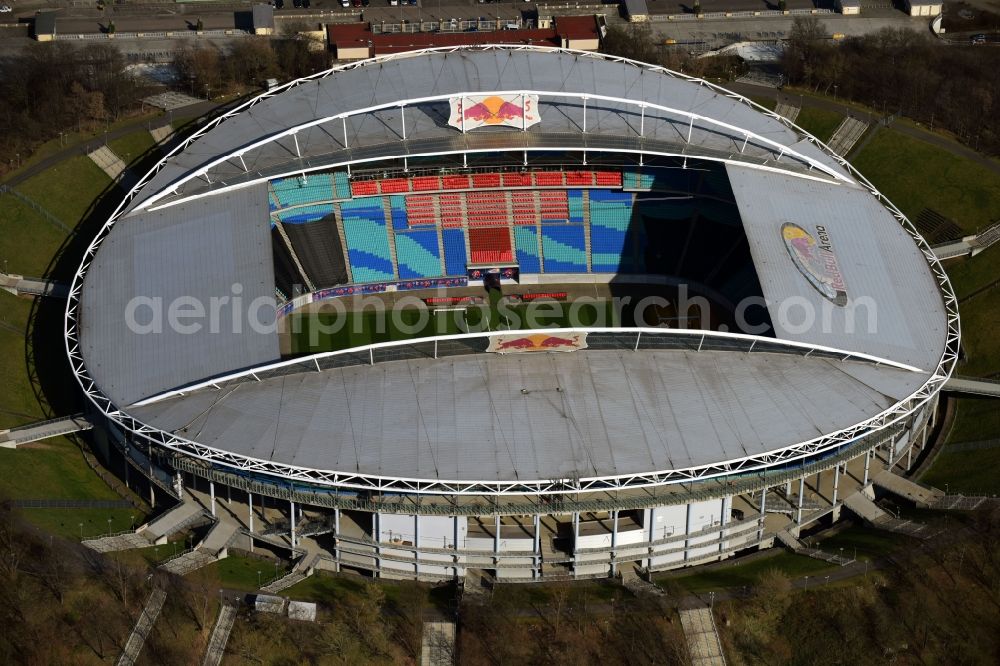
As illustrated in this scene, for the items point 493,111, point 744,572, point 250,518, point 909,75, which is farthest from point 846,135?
point 250,518

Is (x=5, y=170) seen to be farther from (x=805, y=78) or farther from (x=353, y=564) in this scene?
(x=805, y=78)

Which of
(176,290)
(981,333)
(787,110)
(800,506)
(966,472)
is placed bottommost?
(800,506)

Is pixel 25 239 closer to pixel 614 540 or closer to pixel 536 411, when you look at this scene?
pixel 536 411

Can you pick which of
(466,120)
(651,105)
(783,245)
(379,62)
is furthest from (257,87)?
(783,245)

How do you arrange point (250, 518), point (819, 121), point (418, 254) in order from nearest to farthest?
point (250, 518) → point (418, 254) → point (819, 121)

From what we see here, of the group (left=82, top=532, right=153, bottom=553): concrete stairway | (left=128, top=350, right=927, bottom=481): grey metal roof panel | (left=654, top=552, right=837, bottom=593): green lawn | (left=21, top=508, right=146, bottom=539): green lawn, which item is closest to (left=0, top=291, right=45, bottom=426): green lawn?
(left=21, top=508, right=146, bottom=539): green lawn

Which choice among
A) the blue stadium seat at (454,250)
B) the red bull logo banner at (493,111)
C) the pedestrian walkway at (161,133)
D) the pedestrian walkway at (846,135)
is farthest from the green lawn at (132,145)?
the pedestrian walkway at (846,135)

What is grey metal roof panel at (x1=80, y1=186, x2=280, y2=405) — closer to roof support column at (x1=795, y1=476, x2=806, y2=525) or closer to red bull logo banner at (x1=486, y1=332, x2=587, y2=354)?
red bull logo banner at (x1=486, y1=332, x2=587, y2=354)

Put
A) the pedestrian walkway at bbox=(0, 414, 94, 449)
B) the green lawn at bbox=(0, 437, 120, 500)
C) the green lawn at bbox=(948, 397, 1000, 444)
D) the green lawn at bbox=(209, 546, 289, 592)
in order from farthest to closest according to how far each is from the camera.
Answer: the green lawn at bbox=(948, 397, 1000, 444) → the pedestrian walkway at bbox=(0, 414, 94, 449) → the green lawn at bbox=(0, 437, 120, 500) → the green lawn at bbox=(209, 546, 289, 592)
